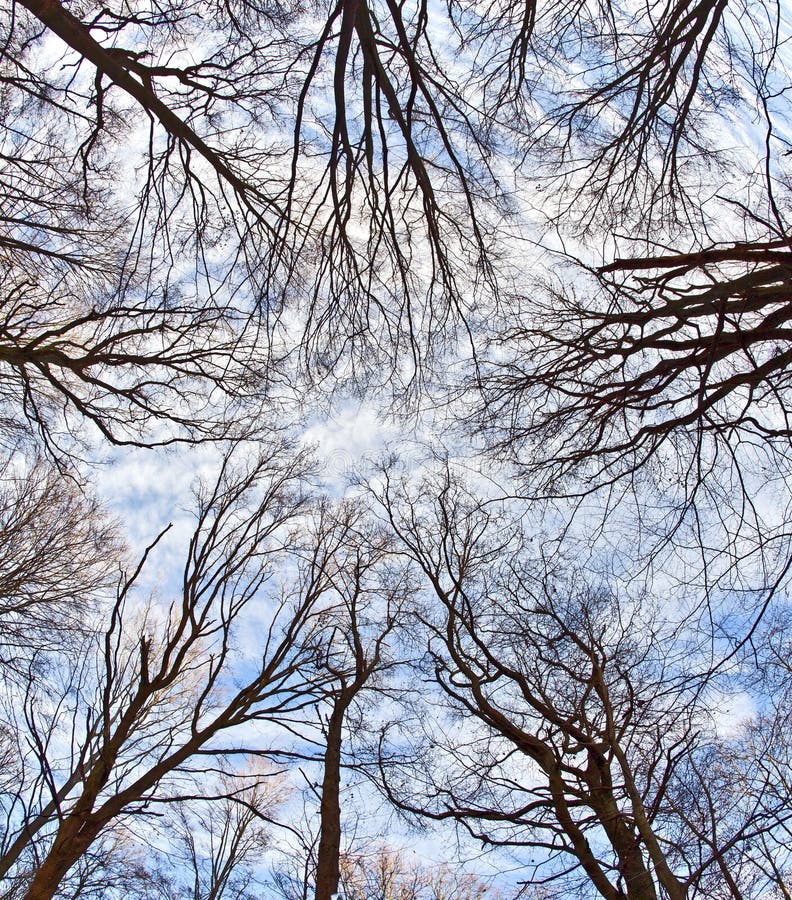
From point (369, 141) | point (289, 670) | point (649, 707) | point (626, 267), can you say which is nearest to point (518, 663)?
point (649, 707)

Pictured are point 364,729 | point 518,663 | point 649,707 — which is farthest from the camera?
point 364,729

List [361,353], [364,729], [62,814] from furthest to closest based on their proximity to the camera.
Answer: [364,729] < [62,814] < [361,353]

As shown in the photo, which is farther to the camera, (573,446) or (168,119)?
(573,446)

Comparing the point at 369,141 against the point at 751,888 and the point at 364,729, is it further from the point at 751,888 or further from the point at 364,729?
the point at 751,888

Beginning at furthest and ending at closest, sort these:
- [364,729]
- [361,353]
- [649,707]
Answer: [364,729]
[649,707]
[361,353]

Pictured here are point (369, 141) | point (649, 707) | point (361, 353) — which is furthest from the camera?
point (649, 707)

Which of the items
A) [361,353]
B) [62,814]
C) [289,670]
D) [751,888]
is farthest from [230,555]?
[751,888]

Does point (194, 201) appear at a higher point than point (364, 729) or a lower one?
higher

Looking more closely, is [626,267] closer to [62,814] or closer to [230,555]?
[230,555]

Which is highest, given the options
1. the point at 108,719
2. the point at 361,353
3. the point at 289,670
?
the point at 361,353

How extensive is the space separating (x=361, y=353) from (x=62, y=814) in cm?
493

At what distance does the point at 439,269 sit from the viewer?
13.5 feet

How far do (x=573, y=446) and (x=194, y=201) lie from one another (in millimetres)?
3755

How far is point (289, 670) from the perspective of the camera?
6.89 m
